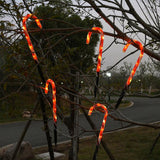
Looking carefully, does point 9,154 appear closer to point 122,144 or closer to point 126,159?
point 126,159

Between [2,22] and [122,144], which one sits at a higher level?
[2,22]

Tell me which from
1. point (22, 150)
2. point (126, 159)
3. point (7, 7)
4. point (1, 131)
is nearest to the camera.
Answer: point (7, 7)

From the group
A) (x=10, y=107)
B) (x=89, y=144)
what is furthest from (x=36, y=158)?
(x=10, y=107)

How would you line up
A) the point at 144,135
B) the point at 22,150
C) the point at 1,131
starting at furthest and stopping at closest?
the point at 1,131 < the point at 144,135 < the point at 22,150

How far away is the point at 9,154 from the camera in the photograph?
5734 millimetres

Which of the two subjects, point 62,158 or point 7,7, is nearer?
point 7,7

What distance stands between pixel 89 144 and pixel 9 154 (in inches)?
110

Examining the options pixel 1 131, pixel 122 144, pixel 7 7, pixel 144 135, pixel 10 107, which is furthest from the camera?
pixel 1 131

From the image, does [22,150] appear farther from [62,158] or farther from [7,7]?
[7,7]

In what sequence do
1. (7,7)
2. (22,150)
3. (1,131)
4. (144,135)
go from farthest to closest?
1. (1,131)
2. (144,135)
3. (22,150)
4. (7,7)

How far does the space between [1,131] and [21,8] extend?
350 inches

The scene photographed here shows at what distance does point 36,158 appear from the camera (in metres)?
6.04

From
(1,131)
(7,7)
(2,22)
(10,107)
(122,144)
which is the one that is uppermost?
(7,7)

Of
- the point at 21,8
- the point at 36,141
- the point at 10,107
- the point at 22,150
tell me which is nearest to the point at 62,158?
the point at 22,150
